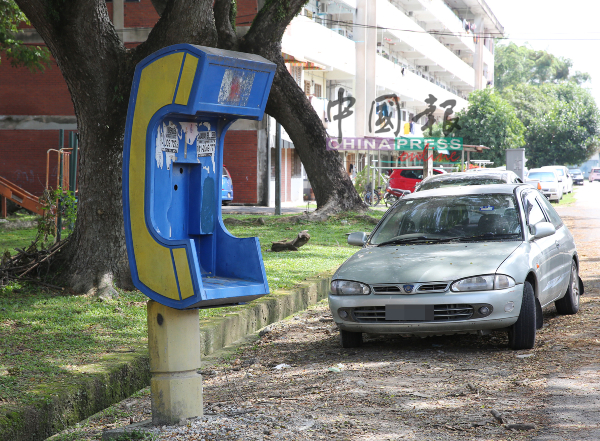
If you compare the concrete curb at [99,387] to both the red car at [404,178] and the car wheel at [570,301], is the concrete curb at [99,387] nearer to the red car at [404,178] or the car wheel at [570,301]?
the car wheel at [570,301]

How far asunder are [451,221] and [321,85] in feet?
99.8

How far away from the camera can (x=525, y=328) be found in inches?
231

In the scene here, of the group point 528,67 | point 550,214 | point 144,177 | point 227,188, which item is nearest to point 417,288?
point 144,177

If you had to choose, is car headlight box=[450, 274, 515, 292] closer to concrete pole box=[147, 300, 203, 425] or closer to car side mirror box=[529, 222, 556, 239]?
car side mirror box=[529, 222, 556, 239]

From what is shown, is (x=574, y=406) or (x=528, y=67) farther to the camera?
(x=528, y=67)

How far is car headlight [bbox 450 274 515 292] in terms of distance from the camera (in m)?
5.75

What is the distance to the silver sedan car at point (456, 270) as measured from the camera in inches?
226

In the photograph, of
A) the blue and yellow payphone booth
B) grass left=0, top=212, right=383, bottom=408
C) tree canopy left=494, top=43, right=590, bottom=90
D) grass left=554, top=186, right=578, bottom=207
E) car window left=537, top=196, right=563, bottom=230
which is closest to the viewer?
the blue and yellow payphone booth

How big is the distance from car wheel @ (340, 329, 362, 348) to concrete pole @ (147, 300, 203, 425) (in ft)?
7.99

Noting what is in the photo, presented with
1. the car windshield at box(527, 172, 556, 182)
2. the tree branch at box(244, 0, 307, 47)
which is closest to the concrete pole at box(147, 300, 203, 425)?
the tree branch at box(244, 0, 307, 47)

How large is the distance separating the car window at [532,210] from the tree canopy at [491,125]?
41428 millimetres

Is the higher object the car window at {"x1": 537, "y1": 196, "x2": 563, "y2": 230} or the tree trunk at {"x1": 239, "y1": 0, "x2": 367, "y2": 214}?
the tree trunk at {"x1": 239, "y1": 0, "x2": 367, "y2": 214}

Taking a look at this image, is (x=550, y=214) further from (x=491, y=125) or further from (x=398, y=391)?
(x=491, y=125)

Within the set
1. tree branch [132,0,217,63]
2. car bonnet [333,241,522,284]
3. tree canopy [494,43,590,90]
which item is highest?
tree canopy [494,43,590,90]
